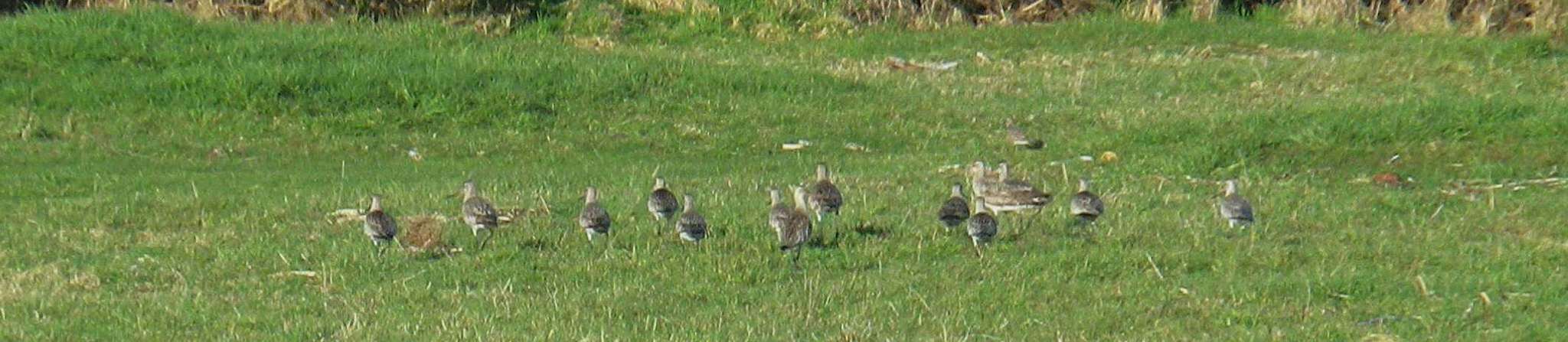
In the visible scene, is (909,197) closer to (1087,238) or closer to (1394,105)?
(1087,238)

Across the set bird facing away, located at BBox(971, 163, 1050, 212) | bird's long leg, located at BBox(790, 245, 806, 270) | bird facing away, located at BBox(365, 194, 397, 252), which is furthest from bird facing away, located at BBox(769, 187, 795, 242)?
bird facing away, located at BBox(365, 194, 397, 252)

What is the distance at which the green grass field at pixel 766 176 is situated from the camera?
36.6 feet

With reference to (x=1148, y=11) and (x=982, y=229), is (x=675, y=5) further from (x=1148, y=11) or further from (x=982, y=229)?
(x=982, y=229)

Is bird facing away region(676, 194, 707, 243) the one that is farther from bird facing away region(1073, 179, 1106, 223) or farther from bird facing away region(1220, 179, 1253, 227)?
bird facing away region(1220, 179, 1253, 227)

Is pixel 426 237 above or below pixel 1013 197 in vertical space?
above

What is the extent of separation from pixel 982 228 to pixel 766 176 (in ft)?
17.0

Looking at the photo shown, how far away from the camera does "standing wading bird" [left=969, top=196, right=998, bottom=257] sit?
12.9 metres

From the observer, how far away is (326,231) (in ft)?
46.5

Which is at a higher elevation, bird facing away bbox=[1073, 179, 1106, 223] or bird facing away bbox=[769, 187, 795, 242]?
bird facing away bbox=[769, 187, 795, 242]

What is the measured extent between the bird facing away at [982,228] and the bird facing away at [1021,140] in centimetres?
681

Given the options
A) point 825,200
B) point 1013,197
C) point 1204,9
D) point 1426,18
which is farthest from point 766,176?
point 1426,18

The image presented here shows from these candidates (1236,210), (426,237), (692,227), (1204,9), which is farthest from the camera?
(1204,9)

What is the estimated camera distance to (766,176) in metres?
17.9

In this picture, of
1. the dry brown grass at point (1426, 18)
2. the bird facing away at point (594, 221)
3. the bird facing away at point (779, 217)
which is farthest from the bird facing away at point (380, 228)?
the dry brown grass at point (1426, 18)
